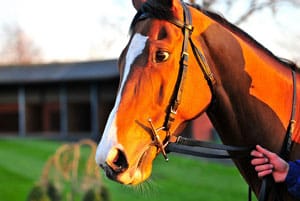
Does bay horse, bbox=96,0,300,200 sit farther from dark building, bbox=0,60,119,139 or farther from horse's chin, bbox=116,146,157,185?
dark building, bbox=0,60,119,139

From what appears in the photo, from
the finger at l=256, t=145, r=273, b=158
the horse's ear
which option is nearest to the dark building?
the horse's ear

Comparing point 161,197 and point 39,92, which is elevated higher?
point 161,197

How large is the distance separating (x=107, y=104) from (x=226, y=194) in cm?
1908

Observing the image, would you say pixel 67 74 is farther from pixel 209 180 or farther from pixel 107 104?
pixel 209 180

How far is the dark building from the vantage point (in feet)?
92.8

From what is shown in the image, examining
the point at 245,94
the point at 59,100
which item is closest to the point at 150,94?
the point at 245,94

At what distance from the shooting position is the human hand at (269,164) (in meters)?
2.34

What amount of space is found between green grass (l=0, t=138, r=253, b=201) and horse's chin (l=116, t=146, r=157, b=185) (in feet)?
16.4

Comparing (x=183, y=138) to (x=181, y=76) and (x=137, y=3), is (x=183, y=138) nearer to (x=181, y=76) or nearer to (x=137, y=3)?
(x=181, y=76)

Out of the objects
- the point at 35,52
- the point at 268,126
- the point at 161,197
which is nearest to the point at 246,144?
the point at 268,126

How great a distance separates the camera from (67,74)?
2995 cm

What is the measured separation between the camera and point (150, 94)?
2168 millimetres

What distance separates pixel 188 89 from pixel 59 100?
28.2m

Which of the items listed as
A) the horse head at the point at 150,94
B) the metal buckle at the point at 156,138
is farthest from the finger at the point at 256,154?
the metal buckle at the point at 156,138
